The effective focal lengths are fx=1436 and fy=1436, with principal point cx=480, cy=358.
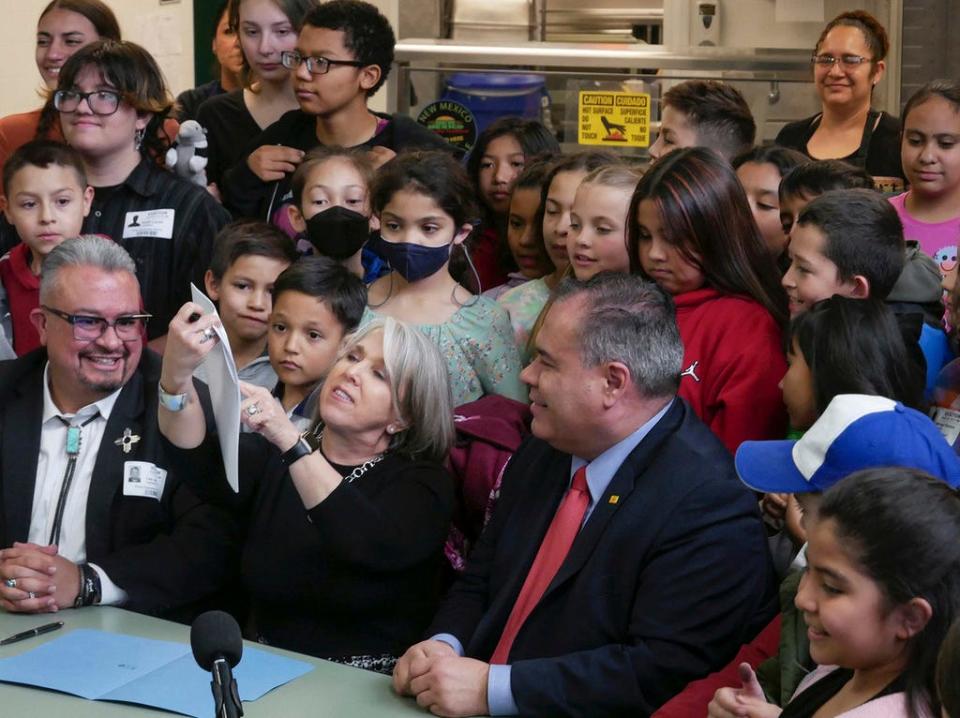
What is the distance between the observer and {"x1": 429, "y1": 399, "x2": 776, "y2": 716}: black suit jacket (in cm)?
244

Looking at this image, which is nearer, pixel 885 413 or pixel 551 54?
pixel 885 413

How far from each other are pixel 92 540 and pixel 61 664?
608 mm

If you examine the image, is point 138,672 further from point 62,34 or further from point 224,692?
point 62,34

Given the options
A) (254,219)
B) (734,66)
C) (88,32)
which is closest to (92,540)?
(254,219)

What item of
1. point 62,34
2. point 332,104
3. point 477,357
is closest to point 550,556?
point 477,357

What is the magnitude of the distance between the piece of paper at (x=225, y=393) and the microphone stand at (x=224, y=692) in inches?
29.2

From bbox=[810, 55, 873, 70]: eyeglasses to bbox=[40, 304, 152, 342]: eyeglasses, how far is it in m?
2.44

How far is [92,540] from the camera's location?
126 inches

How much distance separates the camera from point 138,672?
101 inches

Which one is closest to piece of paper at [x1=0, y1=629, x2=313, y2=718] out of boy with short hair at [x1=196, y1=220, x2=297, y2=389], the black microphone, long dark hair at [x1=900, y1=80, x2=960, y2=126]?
the black microphone

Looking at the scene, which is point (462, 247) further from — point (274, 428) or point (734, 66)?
point (734, 66)

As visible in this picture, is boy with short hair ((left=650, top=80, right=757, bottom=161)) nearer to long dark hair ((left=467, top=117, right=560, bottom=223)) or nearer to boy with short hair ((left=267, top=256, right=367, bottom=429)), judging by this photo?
long dark hair ((left=467, top=117, right=560, bottom=223))

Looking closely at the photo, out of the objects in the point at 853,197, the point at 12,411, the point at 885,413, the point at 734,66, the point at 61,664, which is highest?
the point at 734,66

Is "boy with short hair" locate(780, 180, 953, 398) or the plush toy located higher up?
the plush toy
